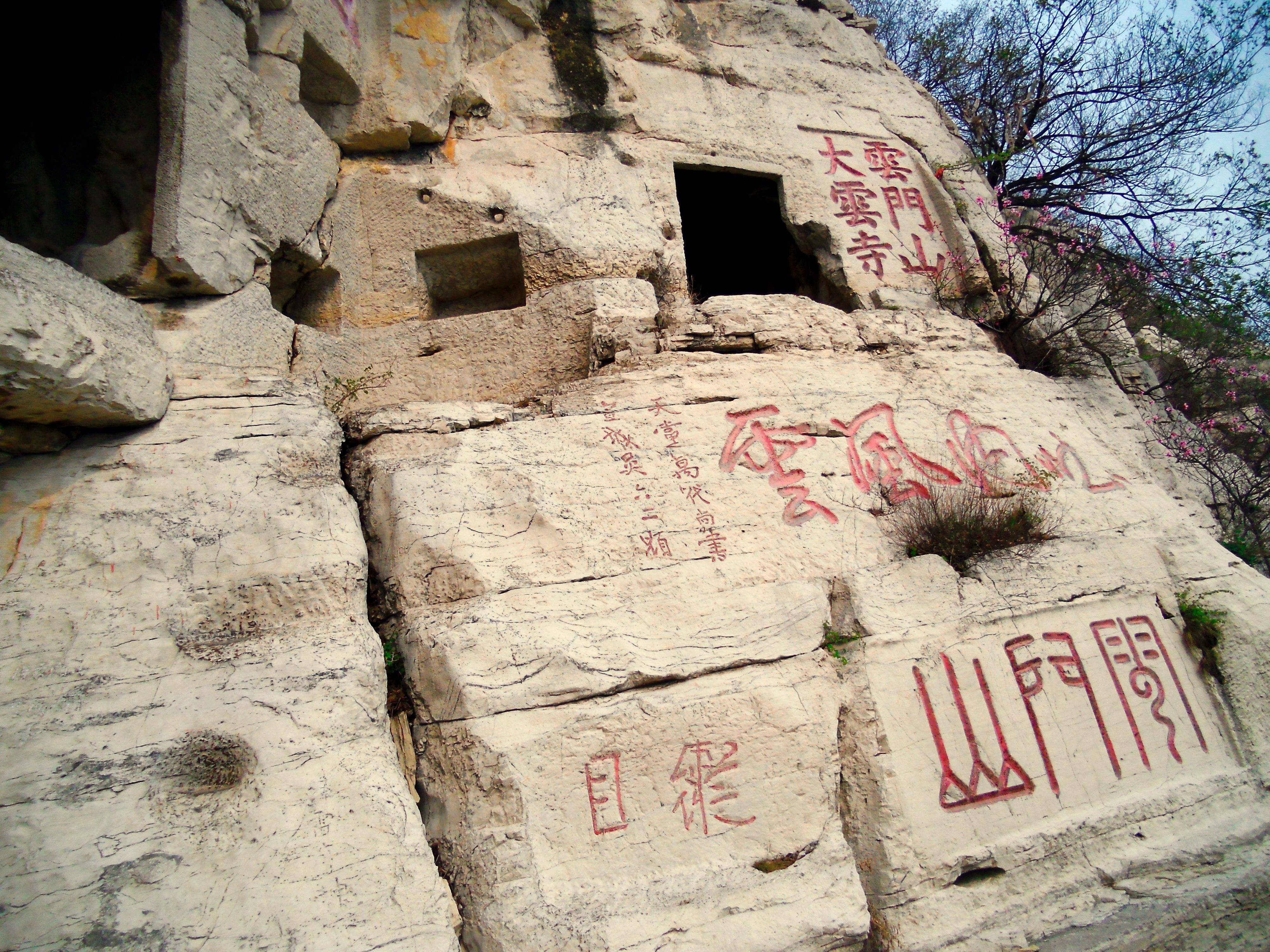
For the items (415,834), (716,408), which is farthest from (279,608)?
(716,408)

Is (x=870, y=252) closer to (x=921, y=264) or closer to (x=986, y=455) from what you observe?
(x=921, y=264)

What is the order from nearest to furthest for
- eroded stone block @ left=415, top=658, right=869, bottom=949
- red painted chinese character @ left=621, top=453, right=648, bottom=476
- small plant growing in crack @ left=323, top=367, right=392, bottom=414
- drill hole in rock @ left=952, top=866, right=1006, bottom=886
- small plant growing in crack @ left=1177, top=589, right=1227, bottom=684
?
1. eroded stone block @ left=415, top=658, right=869, bottom=949
2. drill hole in rock @ left=952, top=866, right=1006, bottom=886
3. red painted chinese character @ left=621, top=453, right=648, bottom=476
4. small plant growing in crack @ left=1177, top=589, right=1227, bottom=684
5. small plant growing in crack @ left=323, top=367, right=392, bottom=414

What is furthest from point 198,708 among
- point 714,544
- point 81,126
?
point 81,126

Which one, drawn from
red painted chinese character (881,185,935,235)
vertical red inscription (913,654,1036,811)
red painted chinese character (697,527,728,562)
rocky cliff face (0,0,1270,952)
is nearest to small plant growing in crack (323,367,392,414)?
rocky cliff face (0,0,1270,952)

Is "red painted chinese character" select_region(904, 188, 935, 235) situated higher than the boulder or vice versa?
"red painted chinese character" select_region(904, 188, 935, 235)

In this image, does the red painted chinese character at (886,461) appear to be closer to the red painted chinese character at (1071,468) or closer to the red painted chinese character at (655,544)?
the red painted chinese character at (1071,468)

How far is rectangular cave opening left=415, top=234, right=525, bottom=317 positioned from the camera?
4102mm

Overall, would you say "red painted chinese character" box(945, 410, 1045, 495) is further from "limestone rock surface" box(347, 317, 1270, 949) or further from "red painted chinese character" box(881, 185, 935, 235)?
"red painted chinese character" box(881, 185, 935, 235)

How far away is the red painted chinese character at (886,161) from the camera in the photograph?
194 inches

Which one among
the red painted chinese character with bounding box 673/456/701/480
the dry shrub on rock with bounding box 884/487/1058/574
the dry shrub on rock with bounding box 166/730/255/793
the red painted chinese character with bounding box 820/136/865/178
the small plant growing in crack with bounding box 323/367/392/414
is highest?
the red painted chinese character with bounding box 820/136/865/178

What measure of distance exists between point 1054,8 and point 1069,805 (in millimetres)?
7051

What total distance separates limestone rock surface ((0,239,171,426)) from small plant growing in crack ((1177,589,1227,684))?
420 cm

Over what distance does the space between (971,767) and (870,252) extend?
298 centimetres

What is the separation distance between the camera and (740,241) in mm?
5875
